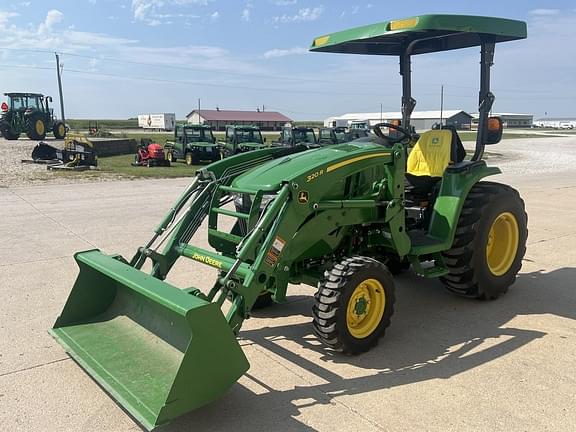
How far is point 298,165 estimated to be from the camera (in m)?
4.24

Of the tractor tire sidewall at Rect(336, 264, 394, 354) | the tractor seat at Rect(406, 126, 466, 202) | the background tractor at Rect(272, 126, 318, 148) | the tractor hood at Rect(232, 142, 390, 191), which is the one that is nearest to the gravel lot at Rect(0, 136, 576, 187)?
the tractor seat at Rect(406, 126, 466, 202)

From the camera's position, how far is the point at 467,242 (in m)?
4.89

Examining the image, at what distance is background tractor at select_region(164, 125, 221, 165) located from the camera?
21828 millimetres

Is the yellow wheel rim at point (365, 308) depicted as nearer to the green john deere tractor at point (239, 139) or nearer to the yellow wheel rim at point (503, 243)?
the yellow wheel rim at point (503, 243)

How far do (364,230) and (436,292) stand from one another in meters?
1.38

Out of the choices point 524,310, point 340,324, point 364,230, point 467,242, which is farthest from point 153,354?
point 524,310

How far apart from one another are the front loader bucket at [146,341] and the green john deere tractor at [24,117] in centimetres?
2933

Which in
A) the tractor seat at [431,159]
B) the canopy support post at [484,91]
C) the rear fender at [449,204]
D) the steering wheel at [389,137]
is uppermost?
the canopy support post at [484,91]

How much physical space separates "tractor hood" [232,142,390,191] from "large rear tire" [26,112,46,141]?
29.2m

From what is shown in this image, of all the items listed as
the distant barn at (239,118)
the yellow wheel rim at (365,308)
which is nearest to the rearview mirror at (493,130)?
the yellow wheel rim at (365,308)

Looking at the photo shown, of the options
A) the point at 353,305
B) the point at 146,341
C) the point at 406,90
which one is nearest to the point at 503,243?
the point at 406,90

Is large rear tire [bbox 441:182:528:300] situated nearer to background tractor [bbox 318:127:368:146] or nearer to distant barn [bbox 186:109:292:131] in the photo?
background tractor [bbox 318:127:368:146]

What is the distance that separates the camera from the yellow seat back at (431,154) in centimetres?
523

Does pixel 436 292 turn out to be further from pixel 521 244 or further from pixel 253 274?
pixel 253 274
